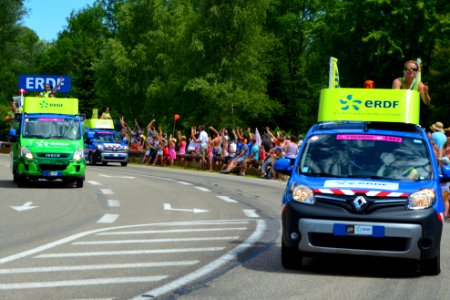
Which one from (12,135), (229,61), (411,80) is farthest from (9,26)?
(411,80)

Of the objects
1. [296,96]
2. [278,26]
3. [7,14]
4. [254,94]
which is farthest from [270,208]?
[7,14]

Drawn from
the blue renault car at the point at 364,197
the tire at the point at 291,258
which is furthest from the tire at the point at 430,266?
the tire at the point at 291,258

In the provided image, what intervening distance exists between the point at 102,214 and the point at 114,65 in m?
56.5

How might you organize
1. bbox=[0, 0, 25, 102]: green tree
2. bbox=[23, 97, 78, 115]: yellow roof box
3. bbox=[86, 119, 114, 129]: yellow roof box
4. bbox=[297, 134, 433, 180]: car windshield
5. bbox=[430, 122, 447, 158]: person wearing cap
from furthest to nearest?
bbox=[0, 0, 25, 102]: green tree
bbox=[86, 119, 114, 129]: yellow roof box
bbox=[23, 97, 78, 115]: yellow roof box
bbox=[430, 122, 447, 158]: person wearing cap
bbox=[297, 134, 433, 180]: car windshield

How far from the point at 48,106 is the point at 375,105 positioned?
1788 cm

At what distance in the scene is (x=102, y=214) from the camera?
18.1 m

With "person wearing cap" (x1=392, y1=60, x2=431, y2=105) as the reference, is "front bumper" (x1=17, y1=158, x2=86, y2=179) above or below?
below

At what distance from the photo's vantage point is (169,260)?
10875mm

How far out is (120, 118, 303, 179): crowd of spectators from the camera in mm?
33375

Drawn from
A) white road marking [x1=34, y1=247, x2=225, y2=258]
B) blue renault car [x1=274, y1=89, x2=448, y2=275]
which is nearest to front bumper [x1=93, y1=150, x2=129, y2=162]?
white road marking [x1=34, y1=247, x2=225, y2=258]

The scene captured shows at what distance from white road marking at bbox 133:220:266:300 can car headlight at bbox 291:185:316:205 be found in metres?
1.18

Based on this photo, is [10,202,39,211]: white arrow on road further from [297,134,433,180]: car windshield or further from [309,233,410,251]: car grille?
[309,233,410,251]: car grille

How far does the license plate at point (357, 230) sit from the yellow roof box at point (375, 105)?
2.18m

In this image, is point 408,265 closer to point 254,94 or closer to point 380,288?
point 380,288
